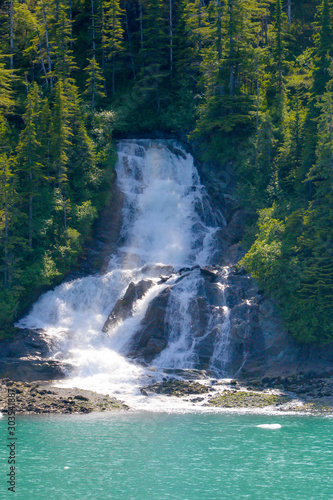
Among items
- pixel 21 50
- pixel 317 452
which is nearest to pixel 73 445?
pixel 317 452

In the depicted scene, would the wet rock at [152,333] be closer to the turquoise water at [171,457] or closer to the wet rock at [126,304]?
the wet rock at [126,304]

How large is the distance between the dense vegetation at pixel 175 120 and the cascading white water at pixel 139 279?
2.32 m

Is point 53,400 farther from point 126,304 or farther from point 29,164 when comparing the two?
point 29,164

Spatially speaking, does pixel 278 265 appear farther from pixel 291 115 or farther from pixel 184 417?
pixel 291 115

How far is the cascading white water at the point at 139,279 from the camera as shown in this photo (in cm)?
3950

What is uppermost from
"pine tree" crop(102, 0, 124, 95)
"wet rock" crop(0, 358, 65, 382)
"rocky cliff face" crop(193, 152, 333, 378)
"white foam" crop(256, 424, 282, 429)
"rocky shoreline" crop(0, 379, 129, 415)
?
"pine tree" crop(102, 0, 124, 95)

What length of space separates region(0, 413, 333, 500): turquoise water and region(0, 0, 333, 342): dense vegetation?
38.4 feet

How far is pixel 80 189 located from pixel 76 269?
7.91 m

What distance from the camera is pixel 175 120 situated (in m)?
59.2

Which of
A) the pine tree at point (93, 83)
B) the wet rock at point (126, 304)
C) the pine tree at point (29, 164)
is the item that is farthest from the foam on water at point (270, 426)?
the pine tree at point (93, 83)

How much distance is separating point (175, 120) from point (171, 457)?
40.4 meters

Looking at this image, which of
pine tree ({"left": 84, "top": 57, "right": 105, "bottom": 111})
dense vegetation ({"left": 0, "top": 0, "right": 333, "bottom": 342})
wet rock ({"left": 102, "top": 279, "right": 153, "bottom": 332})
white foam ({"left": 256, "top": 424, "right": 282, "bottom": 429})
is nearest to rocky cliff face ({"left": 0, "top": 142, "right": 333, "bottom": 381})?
wet rock ({"left": 102, "top": 279, "right": 153, "bottom": 332})

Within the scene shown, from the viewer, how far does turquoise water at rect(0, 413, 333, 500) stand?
69.6ft

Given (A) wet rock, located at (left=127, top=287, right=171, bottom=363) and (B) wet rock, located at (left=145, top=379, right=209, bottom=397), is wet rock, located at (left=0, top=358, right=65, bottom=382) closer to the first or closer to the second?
(A) wet rock, located at (left=127, top=287, right=171, bottom=363)
